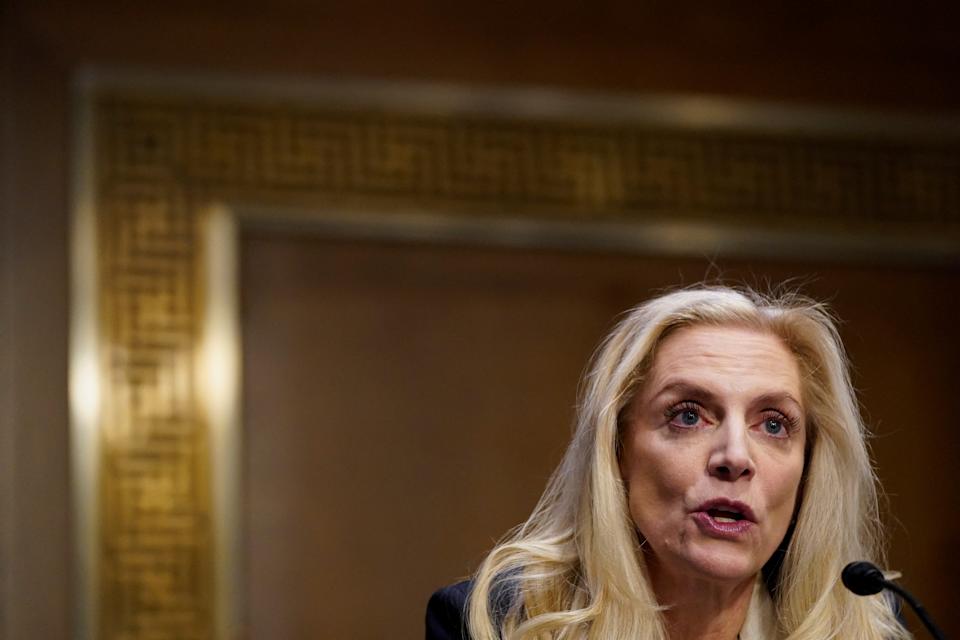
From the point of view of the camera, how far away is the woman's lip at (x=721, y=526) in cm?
230

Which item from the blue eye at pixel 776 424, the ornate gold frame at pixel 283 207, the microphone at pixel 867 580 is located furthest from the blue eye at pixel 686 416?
the ornate gold frame at pixel 283 207

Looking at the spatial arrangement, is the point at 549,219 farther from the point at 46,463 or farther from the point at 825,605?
the point at 825,605

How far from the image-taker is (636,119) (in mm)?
5230

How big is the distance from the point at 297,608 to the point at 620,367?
2612mm

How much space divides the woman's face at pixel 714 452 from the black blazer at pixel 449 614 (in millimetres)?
279

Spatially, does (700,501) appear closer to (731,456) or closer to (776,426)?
(731,456)

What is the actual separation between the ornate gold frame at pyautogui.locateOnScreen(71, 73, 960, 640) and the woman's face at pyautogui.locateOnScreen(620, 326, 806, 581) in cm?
254

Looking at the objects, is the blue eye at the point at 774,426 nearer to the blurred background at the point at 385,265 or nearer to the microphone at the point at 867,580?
the microphone at the point at 867,580

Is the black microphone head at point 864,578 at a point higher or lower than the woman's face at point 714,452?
lower

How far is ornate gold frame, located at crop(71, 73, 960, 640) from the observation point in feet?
15.4

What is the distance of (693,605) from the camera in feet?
7.91

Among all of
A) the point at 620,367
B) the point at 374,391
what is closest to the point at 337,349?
the point at 374,391

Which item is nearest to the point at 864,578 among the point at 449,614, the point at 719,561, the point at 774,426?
the point at 719,561

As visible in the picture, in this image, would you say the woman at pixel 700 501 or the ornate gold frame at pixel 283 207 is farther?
the ornate gold frame at pixel 283 207
